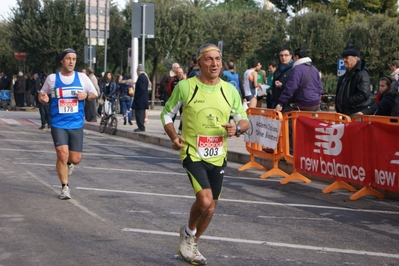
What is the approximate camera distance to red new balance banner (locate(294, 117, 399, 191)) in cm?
991

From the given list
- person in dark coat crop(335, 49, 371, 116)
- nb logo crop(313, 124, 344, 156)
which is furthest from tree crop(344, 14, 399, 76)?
nb logo crop(313, 124, 344, 156)

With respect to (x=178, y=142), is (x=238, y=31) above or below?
above

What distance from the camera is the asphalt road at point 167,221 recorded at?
675 cm

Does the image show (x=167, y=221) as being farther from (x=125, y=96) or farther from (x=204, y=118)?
(x=125, y=96)

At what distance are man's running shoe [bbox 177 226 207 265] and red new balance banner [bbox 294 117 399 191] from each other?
4.16 meters

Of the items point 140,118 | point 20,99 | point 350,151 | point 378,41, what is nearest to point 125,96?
point 140,118

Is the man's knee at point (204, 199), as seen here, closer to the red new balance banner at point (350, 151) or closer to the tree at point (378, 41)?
the red new balance banner at point (350, 151)

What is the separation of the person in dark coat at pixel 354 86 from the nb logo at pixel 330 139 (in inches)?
36.0

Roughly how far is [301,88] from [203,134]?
6.60 metres

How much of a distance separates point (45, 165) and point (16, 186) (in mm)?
2603

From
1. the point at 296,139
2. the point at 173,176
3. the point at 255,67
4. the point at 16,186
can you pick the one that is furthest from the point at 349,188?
the point at 255,67

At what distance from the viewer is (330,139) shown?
11180mm

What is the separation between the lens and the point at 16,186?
10.7m

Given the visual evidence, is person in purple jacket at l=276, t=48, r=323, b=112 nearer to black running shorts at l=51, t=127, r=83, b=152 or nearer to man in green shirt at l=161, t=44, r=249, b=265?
black running shorts at l=51, t=127, r=83, b=152
